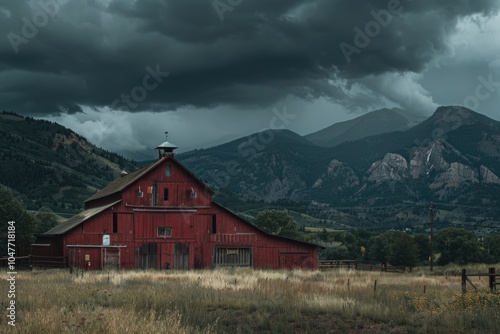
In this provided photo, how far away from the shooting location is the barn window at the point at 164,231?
51125 mm

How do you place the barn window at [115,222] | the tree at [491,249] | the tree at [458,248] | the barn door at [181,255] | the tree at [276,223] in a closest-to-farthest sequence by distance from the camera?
the barn window at [115,222] → the barn door at [181,255] → the tree at [276,223] → the tree at [458,248] → the tree at [491,249]

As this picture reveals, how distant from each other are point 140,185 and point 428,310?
36582 millimetres

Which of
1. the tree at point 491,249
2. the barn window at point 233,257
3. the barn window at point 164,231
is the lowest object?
the tree at point 491,249

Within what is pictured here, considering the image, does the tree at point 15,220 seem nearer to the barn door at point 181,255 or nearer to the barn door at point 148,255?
the barn door at point 148,255

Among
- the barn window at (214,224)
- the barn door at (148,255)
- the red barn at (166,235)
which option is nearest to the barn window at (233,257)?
the red barn at (166,235)

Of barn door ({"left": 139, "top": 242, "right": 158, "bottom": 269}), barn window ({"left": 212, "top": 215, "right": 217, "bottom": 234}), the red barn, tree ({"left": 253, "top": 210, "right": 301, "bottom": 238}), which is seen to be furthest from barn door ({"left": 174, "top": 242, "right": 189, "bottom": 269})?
tree ({"left": 253, "top": 210, "right": 301, "bottom": 238})

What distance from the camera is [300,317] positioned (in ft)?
55.7

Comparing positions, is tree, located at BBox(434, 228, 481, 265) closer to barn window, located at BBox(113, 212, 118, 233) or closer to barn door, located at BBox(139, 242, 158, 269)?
barn door, located at BBox(139, 242, 158, 269)

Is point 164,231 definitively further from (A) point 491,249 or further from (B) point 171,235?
(A) point 491,249

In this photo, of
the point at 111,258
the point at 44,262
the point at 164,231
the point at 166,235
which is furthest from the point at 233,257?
the point at 44,262

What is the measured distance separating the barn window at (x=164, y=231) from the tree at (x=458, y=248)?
58875mm

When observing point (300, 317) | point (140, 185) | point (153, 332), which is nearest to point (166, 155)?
point (140, 185)

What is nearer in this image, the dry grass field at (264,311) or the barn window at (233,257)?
the dry grass field at (264,311)

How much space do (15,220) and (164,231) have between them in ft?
60.5
